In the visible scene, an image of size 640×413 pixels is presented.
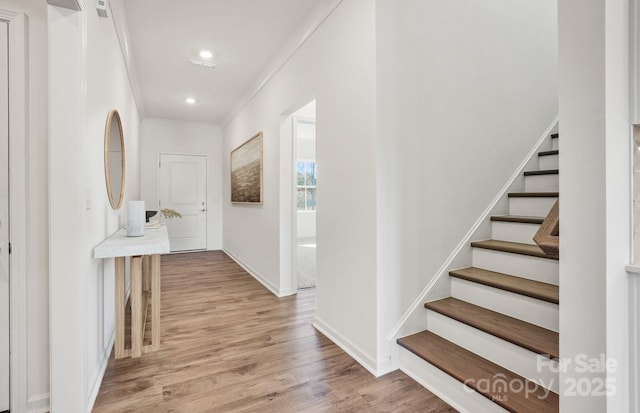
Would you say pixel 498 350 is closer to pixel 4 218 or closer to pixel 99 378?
pixel 99 378

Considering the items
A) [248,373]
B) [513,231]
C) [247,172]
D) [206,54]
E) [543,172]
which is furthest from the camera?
[247,172]

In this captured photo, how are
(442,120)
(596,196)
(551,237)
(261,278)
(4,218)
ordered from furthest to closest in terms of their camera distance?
1. (261,278)
2. (442,120)
3. (4,218)
4. (551,237)
5. (596,196)

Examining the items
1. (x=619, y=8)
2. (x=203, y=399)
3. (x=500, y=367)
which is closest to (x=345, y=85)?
(x=619, y=8)

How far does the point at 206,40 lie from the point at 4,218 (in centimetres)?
238

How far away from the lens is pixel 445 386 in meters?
1.77

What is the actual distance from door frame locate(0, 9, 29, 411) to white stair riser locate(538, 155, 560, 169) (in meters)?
3.65

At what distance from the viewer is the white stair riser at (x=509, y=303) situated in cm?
174

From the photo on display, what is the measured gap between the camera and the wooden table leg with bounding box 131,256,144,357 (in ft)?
7.23

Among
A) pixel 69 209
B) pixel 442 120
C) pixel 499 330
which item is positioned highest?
pixel 442 120

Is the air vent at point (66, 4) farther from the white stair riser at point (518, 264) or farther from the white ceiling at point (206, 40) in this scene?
the white stair riser at point (518, 264)

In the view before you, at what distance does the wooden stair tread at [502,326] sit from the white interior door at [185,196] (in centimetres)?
539

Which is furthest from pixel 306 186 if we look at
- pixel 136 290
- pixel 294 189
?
pixel 136 290

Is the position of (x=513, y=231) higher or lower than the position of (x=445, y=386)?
higher

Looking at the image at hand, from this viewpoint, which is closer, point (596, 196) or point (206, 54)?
point (596, 196)
